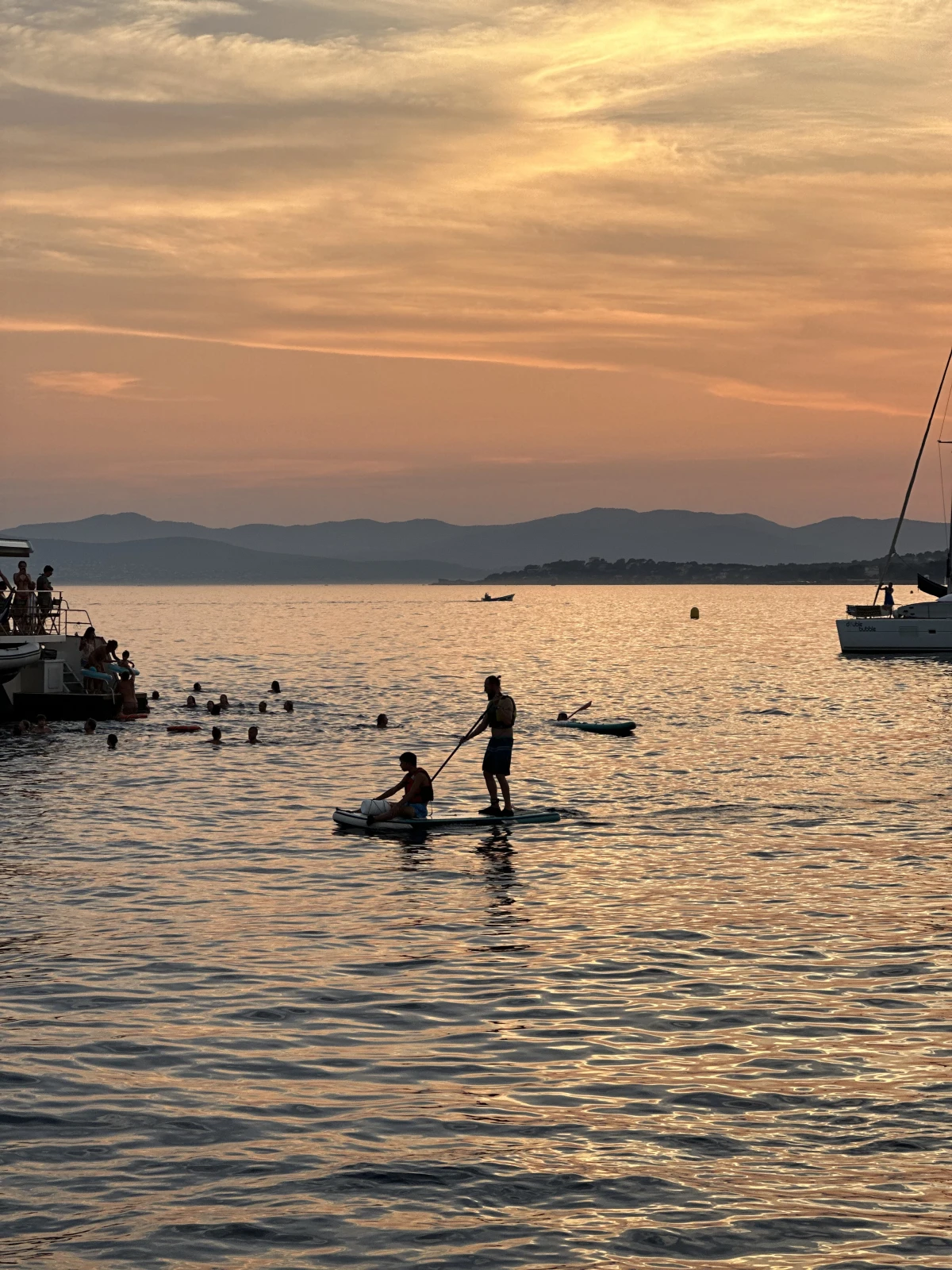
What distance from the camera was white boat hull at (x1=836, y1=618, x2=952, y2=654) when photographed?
79750 millimetres

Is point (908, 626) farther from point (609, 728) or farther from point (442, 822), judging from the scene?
point (442, 822)

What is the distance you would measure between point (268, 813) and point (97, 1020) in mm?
15872

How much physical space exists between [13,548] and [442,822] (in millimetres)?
27744

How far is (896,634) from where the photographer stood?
8162 centimetres

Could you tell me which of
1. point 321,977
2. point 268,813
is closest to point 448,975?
point 321,977

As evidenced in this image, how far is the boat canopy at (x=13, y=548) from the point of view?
1895 inches

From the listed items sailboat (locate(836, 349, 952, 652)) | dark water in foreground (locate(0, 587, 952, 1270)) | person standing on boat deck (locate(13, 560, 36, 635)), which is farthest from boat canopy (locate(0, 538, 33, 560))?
sailboat (locate(836, 349, 952, 652))

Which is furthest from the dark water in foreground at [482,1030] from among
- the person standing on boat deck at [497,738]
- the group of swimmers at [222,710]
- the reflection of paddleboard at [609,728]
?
the reflection of paddleboard at [609,728]

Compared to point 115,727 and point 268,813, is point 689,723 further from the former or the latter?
point 268,813

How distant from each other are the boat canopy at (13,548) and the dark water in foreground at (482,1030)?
16.9m

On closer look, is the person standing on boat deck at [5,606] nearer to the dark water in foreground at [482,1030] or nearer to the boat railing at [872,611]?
the dark water in foreground at [482,1030]

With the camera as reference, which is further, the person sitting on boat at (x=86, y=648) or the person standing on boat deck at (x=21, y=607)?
the person sitting on boat at (x=86, y=648)

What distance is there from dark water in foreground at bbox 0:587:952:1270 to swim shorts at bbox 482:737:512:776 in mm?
1223

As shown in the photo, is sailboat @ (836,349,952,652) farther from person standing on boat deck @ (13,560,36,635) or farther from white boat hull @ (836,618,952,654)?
person standing on boat deck @ (13,560,36,635)
